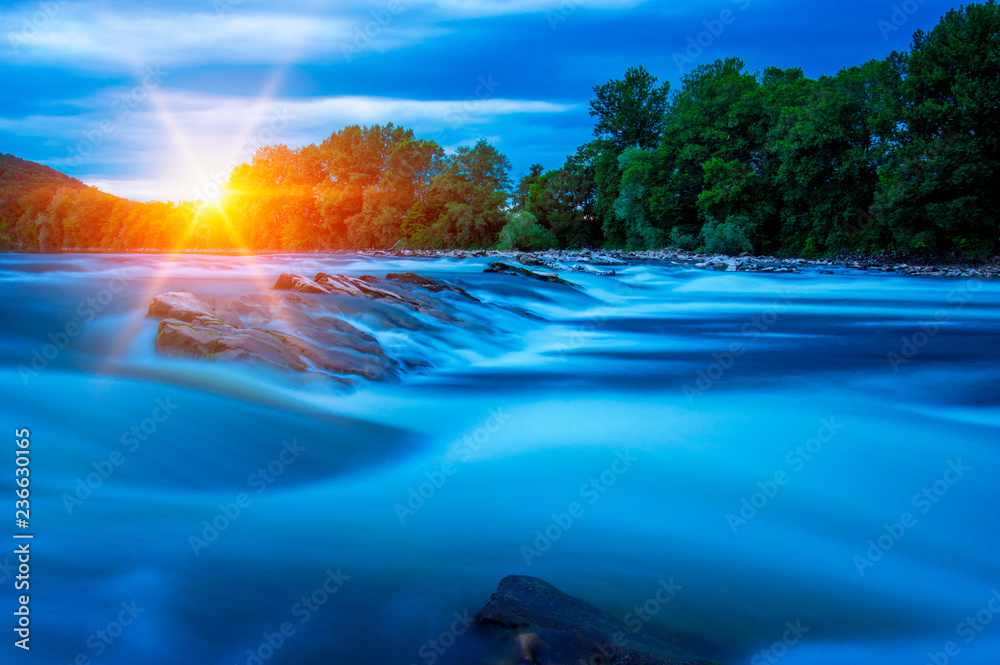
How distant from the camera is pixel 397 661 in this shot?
93.0 inches

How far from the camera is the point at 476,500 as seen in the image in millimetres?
3990

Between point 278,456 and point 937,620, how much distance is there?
3.87m

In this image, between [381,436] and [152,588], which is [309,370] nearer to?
[381,436]

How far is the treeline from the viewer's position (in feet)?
85.7

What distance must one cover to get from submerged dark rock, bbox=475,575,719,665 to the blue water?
169 mm

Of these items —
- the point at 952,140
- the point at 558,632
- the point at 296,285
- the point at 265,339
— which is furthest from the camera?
the point at 952,140

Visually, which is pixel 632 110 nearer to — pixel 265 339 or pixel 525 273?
pixel 525 273

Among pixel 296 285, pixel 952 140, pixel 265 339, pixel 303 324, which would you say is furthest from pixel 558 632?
pixel 952 140

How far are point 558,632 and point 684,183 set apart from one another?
41923 mm

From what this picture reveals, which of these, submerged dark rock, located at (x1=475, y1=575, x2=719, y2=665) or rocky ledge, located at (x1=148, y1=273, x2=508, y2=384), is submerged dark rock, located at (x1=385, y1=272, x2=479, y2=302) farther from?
submerged dark rock, located at (x1=475, y1=575, x2=719, y2=665)

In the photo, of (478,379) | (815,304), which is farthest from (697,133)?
(478,379)

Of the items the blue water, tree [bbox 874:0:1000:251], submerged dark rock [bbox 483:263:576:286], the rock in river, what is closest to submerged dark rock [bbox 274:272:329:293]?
the rock in river

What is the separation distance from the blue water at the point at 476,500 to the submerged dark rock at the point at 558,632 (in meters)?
0.17

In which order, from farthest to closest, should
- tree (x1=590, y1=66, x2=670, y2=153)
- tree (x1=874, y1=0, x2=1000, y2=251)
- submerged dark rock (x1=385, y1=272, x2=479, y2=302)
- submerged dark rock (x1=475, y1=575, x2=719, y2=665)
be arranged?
tree (x1=590, y1=66, x2=670, y2=153)
tree (x1=874, y1=0, x2=1000, y2=251)
submerged dark rock (x1=385, y1=272, x2=479, y2=302)
submerged dark rock (x1=475, y1=575, x2=719, y2=665)
